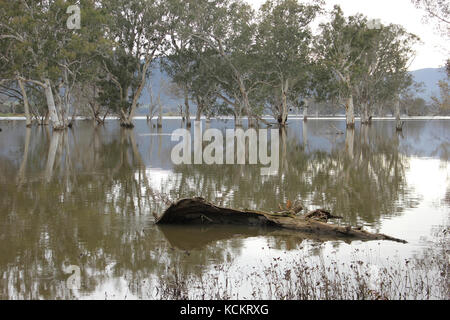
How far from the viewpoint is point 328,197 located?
12336mm

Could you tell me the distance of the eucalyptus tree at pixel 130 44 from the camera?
5325 cm

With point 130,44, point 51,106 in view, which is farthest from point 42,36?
point 130,44

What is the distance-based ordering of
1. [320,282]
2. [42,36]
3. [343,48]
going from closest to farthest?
[320,282]
[42,36]
[343,48]

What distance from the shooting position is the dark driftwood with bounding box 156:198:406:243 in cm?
848

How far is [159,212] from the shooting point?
10539 millimetres

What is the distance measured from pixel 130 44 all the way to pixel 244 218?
162 ft

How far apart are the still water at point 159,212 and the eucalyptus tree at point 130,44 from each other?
36.1m

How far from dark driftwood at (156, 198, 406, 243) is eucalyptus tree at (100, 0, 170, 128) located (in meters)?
46.0

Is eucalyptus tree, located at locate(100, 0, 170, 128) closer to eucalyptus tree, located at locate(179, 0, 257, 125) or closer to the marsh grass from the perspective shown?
eucalyptus tree, located at locate(179, 0, 257, 125)

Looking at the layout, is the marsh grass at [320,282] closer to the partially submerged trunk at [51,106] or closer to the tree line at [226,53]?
the partially submerged trunk at [51,106]

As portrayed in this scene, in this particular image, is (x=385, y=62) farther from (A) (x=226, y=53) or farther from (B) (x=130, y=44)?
(B) (x=130, y=44)

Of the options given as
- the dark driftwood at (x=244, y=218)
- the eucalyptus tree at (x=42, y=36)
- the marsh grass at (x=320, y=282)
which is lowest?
the marsh grass at (x=320, y=282)

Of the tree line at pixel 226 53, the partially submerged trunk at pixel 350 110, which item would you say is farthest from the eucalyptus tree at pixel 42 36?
the partially submerged trunk at pixel 350 110
